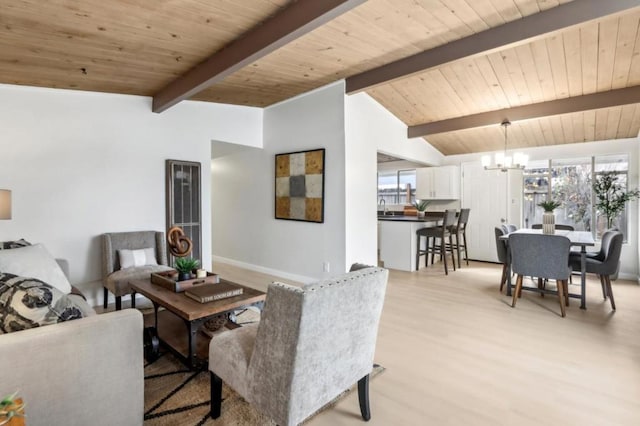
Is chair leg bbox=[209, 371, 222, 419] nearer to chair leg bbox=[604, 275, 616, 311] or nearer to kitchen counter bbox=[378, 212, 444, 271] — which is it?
chair leg bbox=[604, 275, 616, 311]

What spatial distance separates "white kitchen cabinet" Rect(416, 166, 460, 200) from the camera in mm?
6793

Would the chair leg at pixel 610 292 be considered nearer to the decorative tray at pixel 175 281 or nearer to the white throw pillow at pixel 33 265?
the decorative tray at pixel 175 281

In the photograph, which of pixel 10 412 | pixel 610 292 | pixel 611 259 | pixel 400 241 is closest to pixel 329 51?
pixel 400 241

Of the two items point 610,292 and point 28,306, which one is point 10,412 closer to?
point 28,306

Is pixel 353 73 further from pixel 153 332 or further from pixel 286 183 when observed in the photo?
pixel 153 332

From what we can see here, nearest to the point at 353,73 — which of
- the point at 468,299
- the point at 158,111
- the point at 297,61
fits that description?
the point at 297,61

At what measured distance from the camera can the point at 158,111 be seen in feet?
13.7

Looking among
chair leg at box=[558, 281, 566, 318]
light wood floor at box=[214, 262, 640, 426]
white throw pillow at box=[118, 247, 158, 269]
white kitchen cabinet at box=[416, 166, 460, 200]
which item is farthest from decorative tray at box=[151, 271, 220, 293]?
white kitchen cabinet at box=[416, 166, 460, 200]

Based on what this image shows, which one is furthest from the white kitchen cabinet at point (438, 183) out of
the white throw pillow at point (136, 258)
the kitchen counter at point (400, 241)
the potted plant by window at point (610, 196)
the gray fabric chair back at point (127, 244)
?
the white throw pillow at point (136, 258)

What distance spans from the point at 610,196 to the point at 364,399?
19.2ft

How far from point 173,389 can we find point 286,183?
3353mm

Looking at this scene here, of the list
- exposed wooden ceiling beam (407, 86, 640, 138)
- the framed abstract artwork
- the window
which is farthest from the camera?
the window

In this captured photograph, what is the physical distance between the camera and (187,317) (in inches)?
84.8

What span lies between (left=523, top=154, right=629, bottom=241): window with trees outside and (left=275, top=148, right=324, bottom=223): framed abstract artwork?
4288 millimetres
